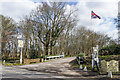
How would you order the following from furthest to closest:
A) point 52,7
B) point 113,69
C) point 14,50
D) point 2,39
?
point 14,50 < point 52,7 < point 2,39 < point 113,69

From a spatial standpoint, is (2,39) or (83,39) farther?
(83,39)

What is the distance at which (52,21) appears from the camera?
28.1 metres

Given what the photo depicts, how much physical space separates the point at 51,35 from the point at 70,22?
18.8 feet

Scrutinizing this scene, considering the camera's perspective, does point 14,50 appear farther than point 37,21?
Yes

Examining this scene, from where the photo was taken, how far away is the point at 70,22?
29125mm

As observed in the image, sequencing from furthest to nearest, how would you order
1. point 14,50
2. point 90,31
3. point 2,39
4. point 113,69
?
point 90,31 < point 14,50 < point 2,39 < point 113,69

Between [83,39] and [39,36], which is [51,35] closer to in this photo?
[39,36]

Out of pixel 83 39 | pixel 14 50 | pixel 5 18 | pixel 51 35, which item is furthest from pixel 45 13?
pixel 83 39

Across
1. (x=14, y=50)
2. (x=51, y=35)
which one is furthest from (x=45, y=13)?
(x=14, y=50)

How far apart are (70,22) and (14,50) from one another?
1728cm

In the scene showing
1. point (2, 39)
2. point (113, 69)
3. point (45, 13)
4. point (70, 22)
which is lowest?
point (113, 69)

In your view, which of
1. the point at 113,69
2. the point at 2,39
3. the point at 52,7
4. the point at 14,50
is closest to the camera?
the point at 113,69

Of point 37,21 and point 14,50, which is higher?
point 37,21

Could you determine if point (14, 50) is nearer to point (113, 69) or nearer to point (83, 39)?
point (83, 39)
